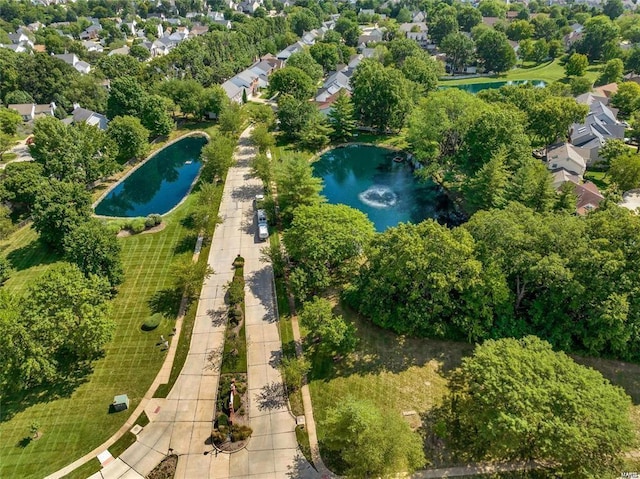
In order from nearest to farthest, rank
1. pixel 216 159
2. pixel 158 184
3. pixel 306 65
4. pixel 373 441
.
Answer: pixel 373 441 → pixel 216 159 → pixel 158 184 → pixel 306 65

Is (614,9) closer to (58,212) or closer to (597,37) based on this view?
(597,37)

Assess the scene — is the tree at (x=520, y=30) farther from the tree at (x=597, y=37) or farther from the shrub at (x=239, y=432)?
the shrub at (x=239, y=432)

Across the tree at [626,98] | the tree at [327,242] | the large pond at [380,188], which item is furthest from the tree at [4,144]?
the tree at [626,98]

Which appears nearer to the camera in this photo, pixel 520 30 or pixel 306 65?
pixel 306 65

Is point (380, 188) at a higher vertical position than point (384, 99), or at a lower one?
lower

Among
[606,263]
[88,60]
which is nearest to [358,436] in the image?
[606,263]

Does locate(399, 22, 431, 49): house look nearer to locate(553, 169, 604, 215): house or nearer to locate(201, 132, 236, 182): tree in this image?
locate(553, 169, 604, 215): house

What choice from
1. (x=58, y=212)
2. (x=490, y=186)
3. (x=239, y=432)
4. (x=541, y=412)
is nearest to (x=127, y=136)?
(x=58, y=212)
